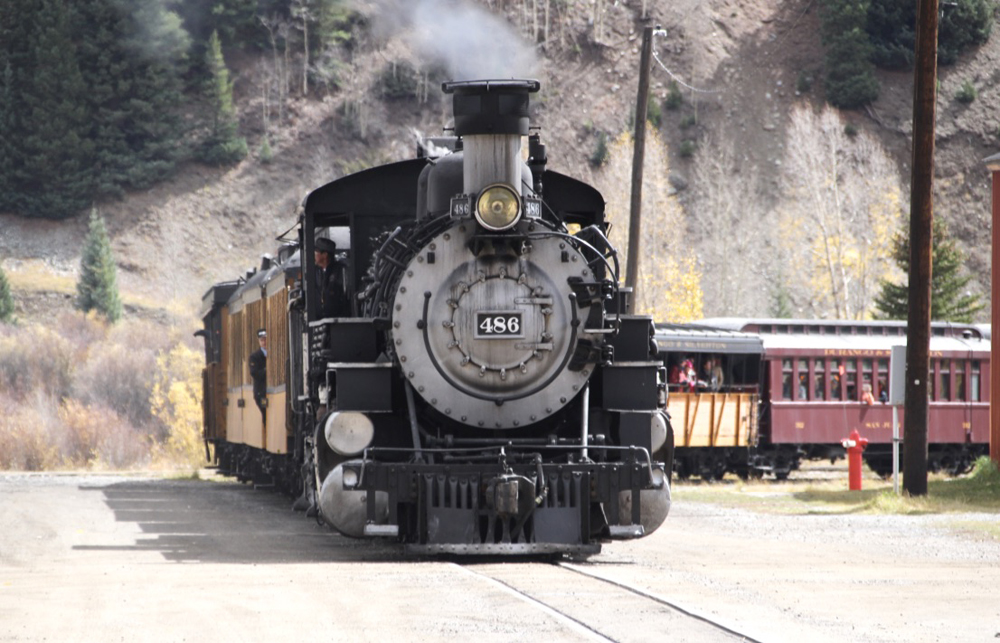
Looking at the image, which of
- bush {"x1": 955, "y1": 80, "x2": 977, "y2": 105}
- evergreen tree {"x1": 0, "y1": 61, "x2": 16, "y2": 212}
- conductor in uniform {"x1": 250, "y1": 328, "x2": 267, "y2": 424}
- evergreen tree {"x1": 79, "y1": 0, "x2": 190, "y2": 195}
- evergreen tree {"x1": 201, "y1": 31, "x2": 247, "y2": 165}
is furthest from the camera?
bush {"x1": 955, "y1": 80, "x2": 977, "y2": 105}

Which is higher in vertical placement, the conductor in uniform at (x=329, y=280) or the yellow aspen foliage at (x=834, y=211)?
the yellow aspen foliage at (x=834, y=211)

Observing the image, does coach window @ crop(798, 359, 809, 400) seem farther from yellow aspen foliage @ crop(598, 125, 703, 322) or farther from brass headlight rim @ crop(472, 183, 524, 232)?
yellow aspen foliage @ crop(598, 125, 703, 322)

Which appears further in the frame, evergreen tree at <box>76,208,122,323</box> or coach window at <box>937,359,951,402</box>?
evergreen tree at <box>76,208,122,323</box>

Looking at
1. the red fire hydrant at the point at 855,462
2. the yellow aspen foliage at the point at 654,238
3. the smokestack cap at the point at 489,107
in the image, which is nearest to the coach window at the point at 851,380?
the red fire hydrant at the point at 855,462

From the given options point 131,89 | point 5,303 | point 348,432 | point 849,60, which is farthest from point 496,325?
point 849,60

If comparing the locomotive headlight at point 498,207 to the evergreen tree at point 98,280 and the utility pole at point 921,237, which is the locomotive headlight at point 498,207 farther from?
the evergreen tree at point 98,280

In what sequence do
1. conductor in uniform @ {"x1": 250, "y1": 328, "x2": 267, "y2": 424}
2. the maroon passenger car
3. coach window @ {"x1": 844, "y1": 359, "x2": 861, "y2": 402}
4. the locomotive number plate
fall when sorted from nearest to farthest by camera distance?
the locomotive number plate
conductor in uniform @ {"x1": 250, "y1": 328, "x2": 267, "y2": 424}
the maroon passenger car
coach window @ {"x1": 844, "y1": 359, "x2": 861, "y2": 402}

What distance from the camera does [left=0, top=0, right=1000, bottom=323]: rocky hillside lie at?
258 feet

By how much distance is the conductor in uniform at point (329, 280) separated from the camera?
13500 millimetres

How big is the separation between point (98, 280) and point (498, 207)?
203 feet

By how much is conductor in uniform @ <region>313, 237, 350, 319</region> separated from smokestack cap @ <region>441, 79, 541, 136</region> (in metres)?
2.09

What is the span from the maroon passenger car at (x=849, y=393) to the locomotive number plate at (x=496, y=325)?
60.3ft

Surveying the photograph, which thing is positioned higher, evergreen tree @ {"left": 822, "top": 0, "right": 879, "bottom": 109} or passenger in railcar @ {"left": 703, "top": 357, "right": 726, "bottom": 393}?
evergreen tree @ {"left": 822, "top": 0, "right": 879, "bottom": 109}

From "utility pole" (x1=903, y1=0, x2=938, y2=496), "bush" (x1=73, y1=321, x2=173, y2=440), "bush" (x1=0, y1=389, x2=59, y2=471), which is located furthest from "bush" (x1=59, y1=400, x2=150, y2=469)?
"utility pole" (x1=903, y1=0, x2=938, y2=496)
